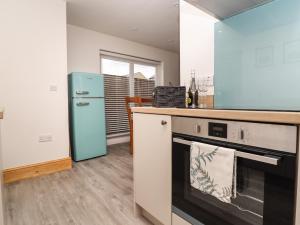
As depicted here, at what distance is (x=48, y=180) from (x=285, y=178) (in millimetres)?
2529

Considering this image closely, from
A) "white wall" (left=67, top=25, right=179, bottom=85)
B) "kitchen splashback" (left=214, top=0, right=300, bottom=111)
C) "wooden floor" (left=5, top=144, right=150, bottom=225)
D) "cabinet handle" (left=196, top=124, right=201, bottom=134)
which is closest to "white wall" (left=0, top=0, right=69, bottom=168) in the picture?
"wooden floor" (left=5, top=144, right=150, bottom=225)

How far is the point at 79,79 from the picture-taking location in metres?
2.96

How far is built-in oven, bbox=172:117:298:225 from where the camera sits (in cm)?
65

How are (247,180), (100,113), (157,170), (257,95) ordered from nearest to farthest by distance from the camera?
(247,180), (157,170), (257,95), (100,113)

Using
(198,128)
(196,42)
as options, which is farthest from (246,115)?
(196,42)

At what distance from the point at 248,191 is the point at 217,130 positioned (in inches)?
12.1

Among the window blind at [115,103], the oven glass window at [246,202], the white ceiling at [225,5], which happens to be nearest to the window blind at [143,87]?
the window blind at [115,103]

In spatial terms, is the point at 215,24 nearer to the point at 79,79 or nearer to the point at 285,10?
the point at 285,10

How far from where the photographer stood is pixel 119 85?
434 centimetres

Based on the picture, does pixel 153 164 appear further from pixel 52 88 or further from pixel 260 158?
pixel 52 88

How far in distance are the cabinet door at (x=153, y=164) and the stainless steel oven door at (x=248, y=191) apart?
83mm

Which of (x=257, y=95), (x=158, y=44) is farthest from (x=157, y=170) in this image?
(x=158, y=44)

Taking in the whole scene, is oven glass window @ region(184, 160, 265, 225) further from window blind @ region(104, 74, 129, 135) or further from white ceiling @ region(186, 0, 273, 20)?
window blind @ region(104, 74, 129, 135)

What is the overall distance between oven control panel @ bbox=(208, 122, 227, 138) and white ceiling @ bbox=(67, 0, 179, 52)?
101 inches
